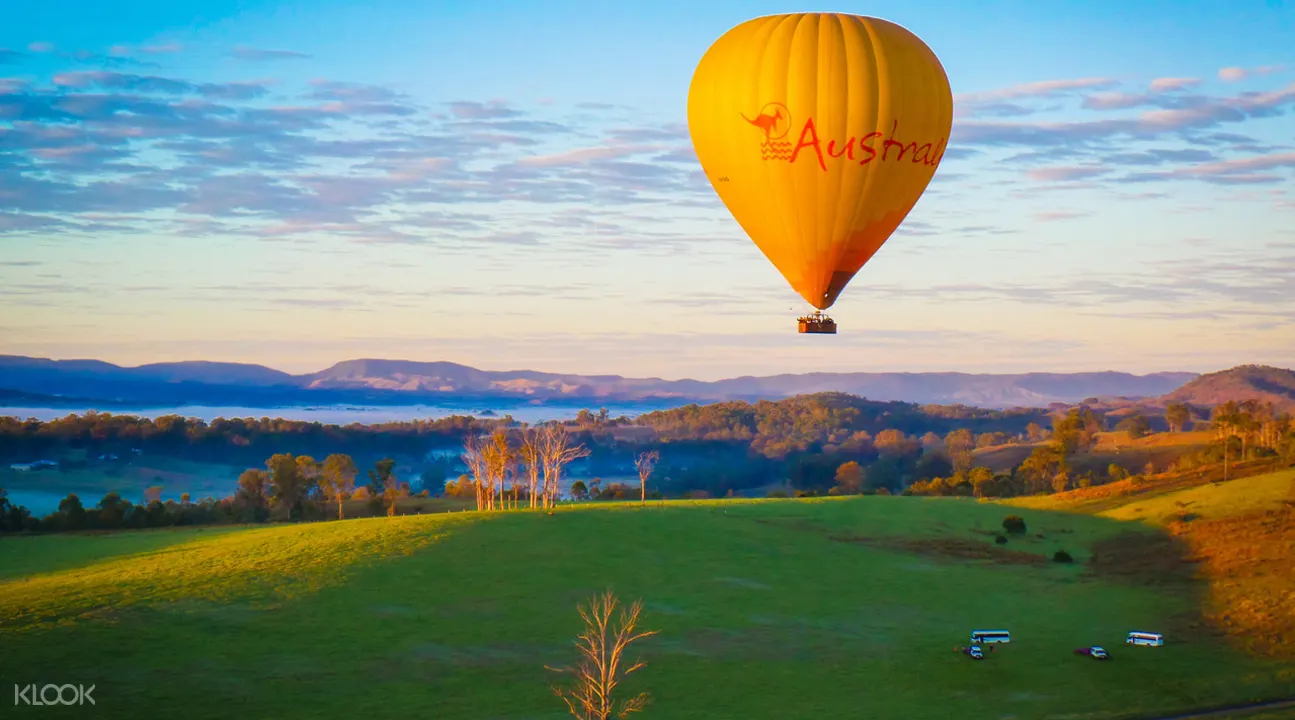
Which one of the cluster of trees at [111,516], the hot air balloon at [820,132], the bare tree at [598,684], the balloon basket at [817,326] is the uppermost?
the hot air balloon at [820,132]

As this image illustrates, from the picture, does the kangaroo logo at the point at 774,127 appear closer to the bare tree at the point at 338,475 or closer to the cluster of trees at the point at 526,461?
the cluster of trees at the point at 526,461

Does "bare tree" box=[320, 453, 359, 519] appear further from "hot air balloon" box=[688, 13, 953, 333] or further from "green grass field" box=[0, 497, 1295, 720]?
"hot air balloon" box=[688, 13, 953, 333]

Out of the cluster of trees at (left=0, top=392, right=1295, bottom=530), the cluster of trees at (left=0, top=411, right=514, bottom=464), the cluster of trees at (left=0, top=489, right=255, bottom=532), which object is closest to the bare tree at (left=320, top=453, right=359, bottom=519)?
the cluster of trees at (left=0, top=392, right=1295, bottom=530)

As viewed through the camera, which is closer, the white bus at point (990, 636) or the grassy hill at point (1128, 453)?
the white bus at point (990, 636)

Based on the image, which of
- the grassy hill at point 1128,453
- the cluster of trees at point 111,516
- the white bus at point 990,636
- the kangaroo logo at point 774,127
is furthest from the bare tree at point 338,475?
the grassy hill at point 1128,453

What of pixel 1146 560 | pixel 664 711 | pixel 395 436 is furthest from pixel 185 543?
pixel 395 436

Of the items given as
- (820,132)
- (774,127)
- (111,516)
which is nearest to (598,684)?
(774,127)
